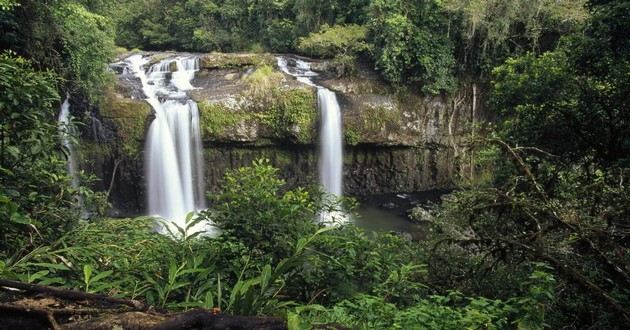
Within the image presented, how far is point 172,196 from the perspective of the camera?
42.0ft

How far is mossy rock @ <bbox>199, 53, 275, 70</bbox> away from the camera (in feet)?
49.1

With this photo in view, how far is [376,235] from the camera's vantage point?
4.61 metres

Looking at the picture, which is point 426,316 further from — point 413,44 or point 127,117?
point 413,44

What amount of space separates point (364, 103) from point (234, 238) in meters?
11.5

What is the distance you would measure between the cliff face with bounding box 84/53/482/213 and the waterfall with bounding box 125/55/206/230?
0.27 meters

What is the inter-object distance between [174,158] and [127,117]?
1.65 meters

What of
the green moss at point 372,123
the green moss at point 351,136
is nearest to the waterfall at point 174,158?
the green moss at point 351,136

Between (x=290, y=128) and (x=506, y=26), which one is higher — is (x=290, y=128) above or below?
below

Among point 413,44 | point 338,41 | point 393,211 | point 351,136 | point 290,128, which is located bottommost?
point 393,211

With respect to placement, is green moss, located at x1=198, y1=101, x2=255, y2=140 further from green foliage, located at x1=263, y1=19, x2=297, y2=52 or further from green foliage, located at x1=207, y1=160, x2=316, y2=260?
green foliage, located at x1=207, y1=160, x2=316, y2=260

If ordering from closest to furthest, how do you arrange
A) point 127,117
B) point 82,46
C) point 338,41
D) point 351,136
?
point 82,46, point 127,117, point 351,136, point 338,41

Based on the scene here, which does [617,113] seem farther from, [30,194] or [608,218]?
[30,194]

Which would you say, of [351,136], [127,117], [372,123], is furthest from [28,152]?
[372,123]

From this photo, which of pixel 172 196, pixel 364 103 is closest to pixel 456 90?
pixel 364 103
